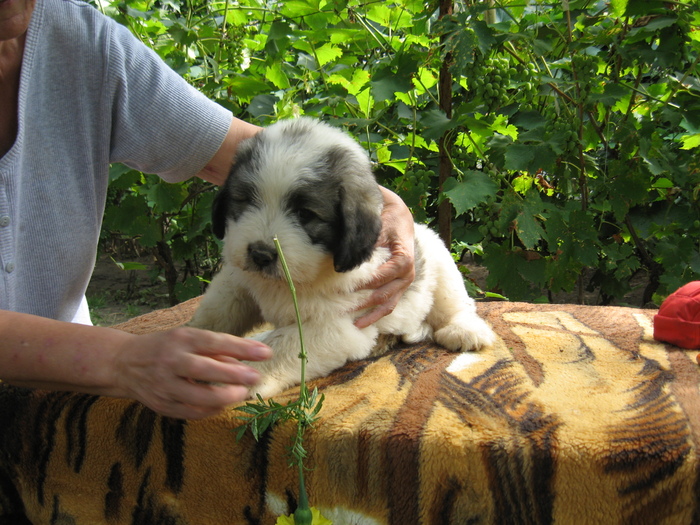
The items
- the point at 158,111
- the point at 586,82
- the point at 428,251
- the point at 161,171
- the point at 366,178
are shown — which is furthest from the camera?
the point at 586,82

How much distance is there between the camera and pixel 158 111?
245cm

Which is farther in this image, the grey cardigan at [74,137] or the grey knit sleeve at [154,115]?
the grey knit sleeve at [154,115]

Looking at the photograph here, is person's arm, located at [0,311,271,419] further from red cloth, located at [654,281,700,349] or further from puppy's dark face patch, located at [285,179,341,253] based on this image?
red cloth, located at [654,281,700,349]

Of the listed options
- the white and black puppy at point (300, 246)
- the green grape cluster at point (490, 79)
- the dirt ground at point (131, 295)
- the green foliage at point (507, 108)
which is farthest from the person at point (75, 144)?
the dirt ground at point (131, 295)

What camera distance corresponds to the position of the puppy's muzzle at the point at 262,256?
192cm

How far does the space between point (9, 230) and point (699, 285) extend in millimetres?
2743

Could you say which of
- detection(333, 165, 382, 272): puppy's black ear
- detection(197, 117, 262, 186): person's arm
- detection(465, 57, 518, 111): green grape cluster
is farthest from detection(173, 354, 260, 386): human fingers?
detection(465, 57, 518, 111): green grape cluster

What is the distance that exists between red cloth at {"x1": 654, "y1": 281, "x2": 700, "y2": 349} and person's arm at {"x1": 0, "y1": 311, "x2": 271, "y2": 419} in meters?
1.82

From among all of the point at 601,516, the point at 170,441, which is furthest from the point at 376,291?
the point at 601,516

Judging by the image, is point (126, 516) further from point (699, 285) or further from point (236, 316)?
point (699, 285)

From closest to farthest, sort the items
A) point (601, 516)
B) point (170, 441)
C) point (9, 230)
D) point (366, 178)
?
point (601, 516), point (170, 441), point (9, 230), point (366, 178)

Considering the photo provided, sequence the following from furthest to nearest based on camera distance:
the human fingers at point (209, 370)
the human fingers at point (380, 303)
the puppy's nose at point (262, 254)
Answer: the human fingers at point (380, 303) < the puppy's nose at point (262, 254) < the human fingers at point (209, 370)

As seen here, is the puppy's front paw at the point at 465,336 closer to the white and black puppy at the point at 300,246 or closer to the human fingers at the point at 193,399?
the white and black puppy at the point at 300,246

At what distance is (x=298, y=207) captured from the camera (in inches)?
80.0
